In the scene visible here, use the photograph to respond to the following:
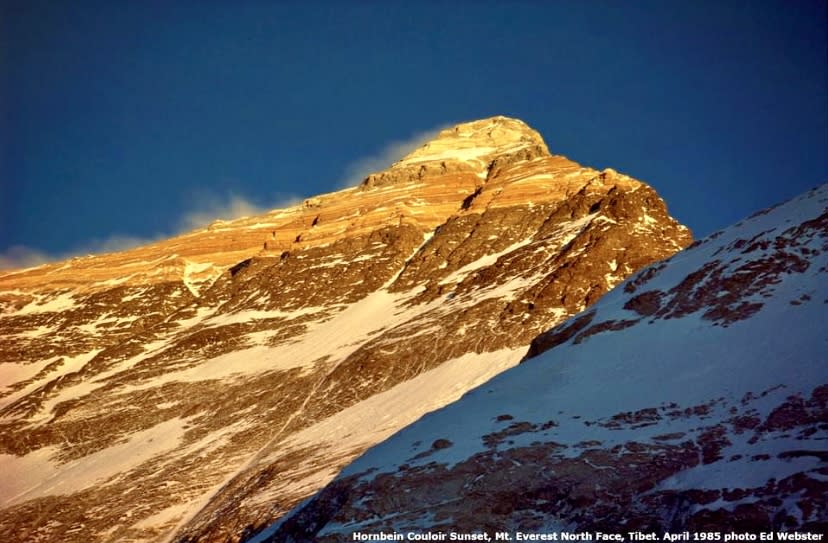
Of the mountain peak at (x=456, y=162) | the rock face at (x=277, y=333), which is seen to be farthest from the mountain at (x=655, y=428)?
the mountain peak at (x=456, y=162)

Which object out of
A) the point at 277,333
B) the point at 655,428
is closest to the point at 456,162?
the point at 277,333

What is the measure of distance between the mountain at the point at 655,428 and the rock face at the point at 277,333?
21481 millimetres

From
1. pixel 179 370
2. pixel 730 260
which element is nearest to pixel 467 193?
pixel 179 370

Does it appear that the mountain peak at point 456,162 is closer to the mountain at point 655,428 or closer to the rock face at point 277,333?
the rock face at point 277,333

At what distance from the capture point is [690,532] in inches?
1105

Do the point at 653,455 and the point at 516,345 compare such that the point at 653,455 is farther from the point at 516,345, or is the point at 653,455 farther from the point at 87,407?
the point at 87,407

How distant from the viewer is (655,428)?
118ft

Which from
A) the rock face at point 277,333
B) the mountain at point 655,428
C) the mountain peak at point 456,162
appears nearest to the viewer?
the mountain at point 655,428

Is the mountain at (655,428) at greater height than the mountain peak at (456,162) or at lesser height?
lesser

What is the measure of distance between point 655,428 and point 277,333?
3280 inches

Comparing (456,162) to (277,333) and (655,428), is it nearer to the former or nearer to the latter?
(277,333)

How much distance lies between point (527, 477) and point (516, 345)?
53.5 metres

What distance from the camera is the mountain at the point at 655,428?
30.0m

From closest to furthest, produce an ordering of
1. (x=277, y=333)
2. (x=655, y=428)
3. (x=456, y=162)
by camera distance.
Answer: (x=655, y=428) < (x=277, y=333) < (x=456, y=162)
